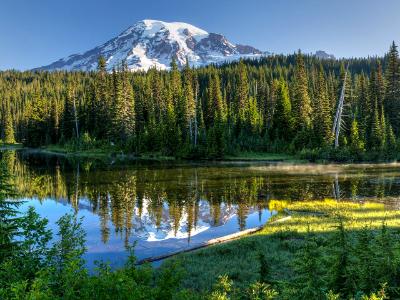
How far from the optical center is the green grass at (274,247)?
14023 millimetres

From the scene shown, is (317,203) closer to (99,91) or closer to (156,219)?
(156,219)

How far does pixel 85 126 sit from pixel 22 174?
61619mm

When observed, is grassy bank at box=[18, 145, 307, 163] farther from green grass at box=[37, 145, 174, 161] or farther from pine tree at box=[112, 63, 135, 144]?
pine tree at box=[112, 63, 135, 144]

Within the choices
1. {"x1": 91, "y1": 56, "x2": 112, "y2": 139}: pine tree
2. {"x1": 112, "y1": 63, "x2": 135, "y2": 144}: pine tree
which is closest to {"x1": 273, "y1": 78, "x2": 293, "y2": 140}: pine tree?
{"x1": 112, "y1": 63, "x2": 135, "y2": 144}: pine tree

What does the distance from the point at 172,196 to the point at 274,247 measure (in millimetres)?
17420

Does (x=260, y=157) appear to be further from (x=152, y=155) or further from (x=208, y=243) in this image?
(x=208, y=243)

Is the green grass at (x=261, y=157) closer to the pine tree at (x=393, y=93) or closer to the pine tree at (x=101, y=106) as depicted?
the pine tree at (x=393, y=93)

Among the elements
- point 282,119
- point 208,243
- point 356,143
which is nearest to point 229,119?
point 282,119

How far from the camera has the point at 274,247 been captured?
17.4m

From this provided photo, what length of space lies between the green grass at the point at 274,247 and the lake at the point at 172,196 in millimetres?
2505

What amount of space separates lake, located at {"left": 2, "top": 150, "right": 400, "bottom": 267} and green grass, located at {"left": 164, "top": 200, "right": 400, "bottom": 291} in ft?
8.22

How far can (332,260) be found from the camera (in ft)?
30.6

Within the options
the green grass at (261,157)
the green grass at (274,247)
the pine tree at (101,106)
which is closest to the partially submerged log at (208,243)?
the green grass at (274,247)

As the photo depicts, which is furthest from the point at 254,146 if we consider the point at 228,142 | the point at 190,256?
the point at 190,256
